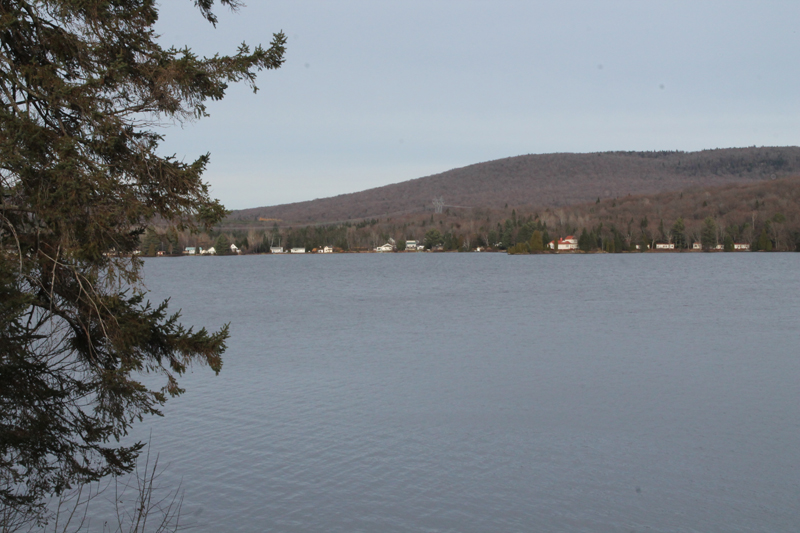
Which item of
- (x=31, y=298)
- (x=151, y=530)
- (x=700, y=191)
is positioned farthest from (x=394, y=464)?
(x=700, y=191)

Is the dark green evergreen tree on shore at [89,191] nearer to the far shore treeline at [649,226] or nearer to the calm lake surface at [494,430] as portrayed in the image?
the calm lake surface at [494,430]

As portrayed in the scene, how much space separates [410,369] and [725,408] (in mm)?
9401

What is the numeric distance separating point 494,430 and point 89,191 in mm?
10771

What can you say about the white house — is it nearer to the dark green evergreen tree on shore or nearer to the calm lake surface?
the calm lake surface

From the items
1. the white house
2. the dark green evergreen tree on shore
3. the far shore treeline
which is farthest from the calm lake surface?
the white house

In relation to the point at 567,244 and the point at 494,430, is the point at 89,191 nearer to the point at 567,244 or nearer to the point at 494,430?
the point at 494,430

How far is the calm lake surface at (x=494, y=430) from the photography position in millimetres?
11070

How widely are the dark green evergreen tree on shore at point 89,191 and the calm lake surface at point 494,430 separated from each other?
3.96 m

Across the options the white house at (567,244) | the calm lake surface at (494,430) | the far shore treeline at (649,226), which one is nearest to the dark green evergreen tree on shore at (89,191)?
the calm lake surface at (494,430)

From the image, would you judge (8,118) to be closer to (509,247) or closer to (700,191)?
(509,247)

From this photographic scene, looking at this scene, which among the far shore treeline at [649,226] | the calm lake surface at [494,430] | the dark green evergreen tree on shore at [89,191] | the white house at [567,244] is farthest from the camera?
the white house at [567,244]

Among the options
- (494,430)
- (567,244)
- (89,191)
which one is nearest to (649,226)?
(567,244)

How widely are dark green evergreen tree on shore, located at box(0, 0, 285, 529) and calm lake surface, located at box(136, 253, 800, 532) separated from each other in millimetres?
3959

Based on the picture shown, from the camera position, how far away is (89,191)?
694 centimetres
